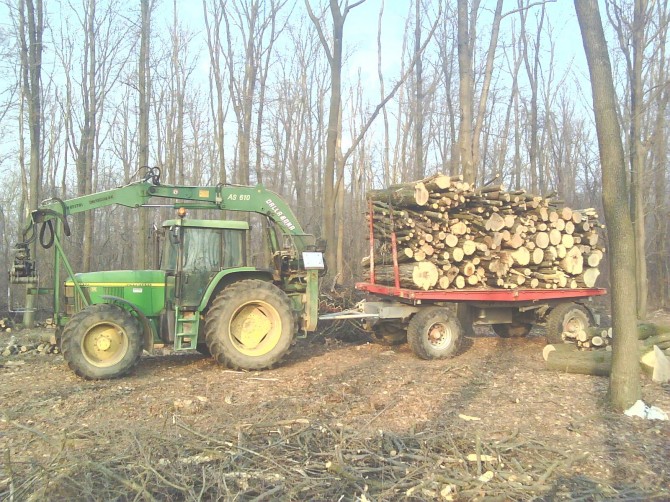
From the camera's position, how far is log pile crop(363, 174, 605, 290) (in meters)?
9.21

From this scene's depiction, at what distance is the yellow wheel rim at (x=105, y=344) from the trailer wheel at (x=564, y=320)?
24.8 ft

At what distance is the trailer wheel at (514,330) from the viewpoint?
1140cm

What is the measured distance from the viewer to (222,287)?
8.24 m

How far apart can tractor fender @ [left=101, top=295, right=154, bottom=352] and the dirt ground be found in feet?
1.61

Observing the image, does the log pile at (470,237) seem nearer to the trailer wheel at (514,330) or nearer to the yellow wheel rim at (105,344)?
the trailer wheel at (514,330)

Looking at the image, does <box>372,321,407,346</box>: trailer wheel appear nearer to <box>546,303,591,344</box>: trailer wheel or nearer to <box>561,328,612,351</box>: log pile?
<box>546,303,591,344</box>: trailer wheel

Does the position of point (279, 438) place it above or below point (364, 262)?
below

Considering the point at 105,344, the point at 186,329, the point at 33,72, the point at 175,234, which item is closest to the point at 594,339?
Answer: the point at 186,329

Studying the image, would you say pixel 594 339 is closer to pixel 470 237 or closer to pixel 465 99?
pixel 470 237

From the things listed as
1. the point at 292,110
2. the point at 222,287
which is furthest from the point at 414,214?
the point at 292,110

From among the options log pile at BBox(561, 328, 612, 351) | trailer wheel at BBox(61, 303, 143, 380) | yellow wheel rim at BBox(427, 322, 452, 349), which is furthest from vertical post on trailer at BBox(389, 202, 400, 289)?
trailer wheel at BBox(61, 303, 143, 380)

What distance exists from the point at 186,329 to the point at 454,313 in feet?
14.8

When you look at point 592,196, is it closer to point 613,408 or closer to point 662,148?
point 662,148

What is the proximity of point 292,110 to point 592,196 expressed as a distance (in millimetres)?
15407
